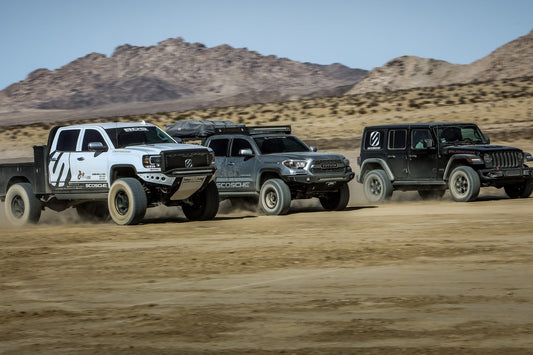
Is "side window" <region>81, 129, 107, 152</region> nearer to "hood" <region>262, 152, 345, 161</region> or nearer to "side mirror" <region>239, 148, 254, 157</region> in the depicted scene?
"side mirror" <region>239, 148, 254, 157</region>

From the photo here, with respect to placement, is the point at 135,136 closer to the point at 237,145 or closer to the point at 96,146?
the point at 96,146

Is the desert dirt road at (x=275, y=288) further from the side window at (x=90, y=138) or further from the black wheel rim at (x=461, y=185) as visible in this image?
the black wheel rim at (x=461, y=185)

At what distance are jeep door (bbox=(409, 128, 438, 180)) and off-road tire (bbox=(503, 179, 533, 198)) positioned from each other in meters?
2.00

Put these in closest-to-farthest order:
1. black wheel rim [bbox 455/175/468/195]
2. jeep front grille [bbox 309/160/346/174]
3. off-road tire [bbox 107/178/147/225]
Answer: off-road tire [bbox 107/178/147/225] → jeep front grille [bbox 309/160/346/174] → black wheel rim [bbox 455/175/468/195]

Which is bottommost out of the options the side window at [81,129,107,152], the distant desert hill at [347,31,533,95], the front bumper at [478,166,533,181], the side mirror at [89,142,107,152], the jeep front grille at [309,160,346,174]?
the front bumper at [478,166,533,181]

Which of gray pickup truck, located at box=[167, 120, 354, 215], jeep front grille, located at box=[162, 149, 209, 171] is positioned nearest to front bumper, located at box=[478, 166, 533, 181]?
gray pickup truck, located at box=[167, 120, 354, 215]

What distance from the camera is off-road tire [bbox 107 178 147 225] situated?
57.9 feet

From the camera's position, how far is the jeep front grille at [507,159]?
22172 millimetres

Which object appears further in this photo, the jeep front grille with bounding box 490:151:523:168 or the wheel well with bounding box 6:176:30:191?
the jeep front grille with bounding box 490:151:523:168

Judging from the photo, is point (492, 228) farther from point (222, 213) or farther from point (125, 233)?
point (222, 213)

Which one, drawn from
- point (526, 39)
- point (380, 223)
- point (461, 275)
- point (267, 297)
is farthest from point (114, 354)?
point (526, 39)

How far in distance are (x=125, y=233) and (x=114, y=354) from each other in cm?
975

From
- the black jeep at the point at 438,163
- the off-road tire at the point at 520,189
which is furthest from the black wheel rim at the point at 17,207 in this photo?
the off-road tire at the point at 520,189

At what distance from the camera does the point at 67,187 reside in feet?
62.5
